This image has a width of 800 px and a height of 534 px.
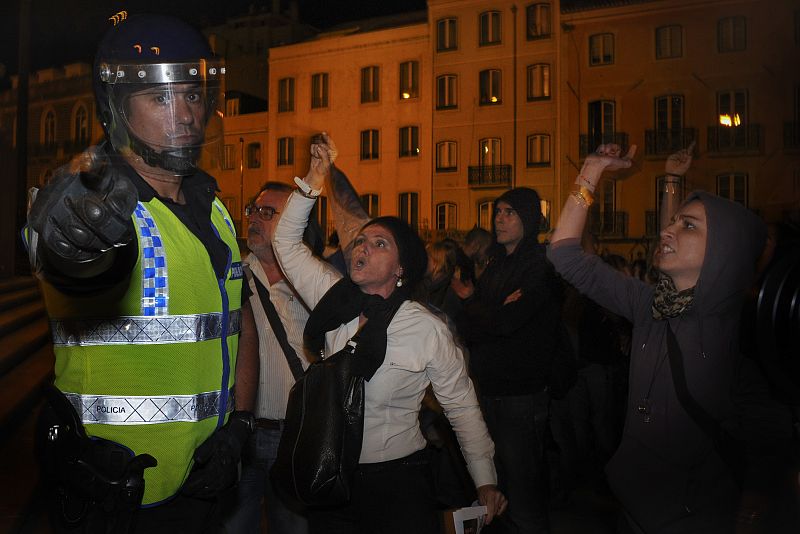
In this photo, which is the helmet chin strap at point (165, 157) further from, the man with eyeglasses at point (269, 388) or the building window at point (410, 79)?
the building window at point (410, 79)

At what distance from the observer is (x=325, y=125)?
32.4 m

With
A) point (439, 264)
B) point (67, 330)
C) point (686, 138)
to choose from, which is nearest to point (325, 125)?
point (686, 138)

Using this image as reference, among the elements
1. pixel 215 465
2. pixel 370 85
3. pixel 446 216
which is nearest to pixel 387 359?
pixel 215 465

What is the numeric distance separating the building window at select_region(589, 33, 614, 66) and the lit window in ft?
4.90

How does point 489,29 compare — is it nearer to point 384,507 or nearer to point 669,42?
point 669,42

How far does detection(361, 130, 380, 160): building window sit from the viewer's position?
31.6m

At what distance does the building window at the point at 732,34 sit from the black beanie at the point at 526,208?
23.8 metres

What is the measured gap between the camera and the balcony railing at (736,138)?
22016 millimetres

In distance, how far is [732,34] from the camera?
86.5 feet

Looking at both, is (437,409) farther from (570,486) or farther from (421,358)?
(570,486)

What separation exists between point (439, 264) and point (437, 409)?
288 centimetres

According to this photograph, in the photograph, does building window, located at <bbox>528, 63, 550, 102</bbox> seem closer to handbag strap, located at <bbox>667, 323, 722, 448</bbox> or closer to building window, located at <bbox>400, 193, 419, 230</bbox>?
building window, located at <bbox>400, 193, 419, 230</bbox>

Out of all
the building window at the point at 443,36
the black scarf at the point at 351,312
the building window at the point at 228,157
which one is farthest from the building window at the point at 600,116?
the building window at the point at 228,157

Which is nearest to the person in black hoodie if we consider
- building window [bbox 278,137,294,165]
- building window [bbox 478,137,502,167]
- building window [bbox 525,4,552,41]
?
building window [bbox 278,137,294,165]
